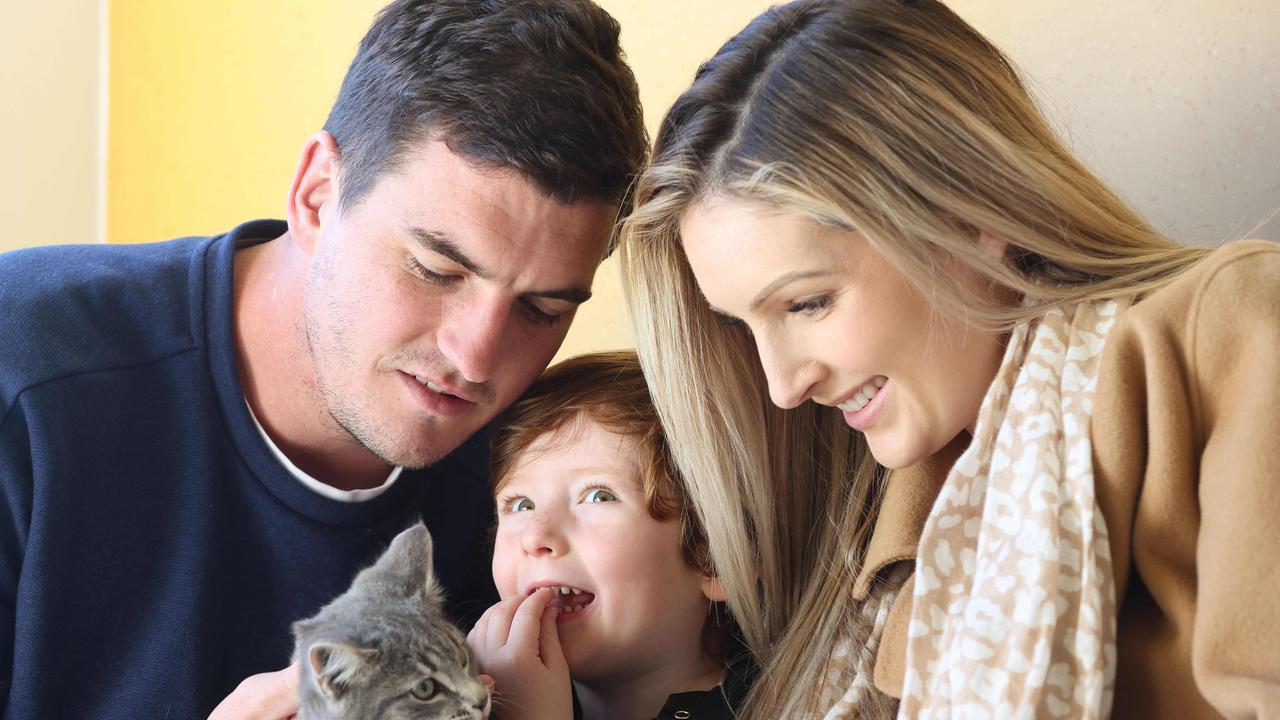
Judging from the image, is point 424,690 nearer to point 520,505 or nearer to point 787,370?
point 520,505

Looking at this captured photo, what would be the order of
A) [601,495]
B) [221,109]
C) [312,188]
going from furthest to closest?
[221,109], [312,188], [601,495]

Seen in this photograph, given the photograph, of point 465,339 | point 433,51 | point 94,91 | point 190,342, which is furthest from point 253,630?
point 94,91

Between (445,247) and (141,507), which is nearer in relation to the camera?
(445,247)

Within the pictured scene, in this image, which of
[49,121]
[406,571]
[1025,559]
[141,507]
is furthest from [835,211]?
[49,121]

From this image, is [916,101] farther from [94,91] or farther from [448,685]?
[94,91]

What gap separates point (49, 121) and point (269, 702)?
2.25 m

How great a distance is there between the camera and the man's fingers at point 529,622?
5.02ft

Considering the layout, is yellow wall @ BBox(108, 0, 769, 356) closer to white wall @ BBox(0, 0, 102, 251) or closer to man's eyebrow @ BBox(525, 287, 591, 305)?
white wall @ BBox(0, 0, 102, 251)

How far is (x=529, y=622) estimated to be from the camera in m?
1.55

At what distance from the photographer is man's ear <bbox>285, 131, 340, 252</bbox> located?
1.81m

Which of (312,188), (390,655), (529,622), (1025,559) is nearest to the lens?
(1025,559)

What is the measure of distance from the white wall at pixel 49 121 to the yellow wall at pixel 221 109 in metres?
0.07

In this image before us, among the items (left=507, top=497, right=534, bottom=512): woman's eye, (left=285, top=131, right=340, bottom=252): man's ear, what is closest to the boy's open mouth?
(left=507, top=497, right=534, bottom=512): woman's eye

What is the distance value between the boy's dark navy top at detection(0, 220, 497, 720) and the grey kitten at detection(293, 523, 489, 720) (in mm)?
285
